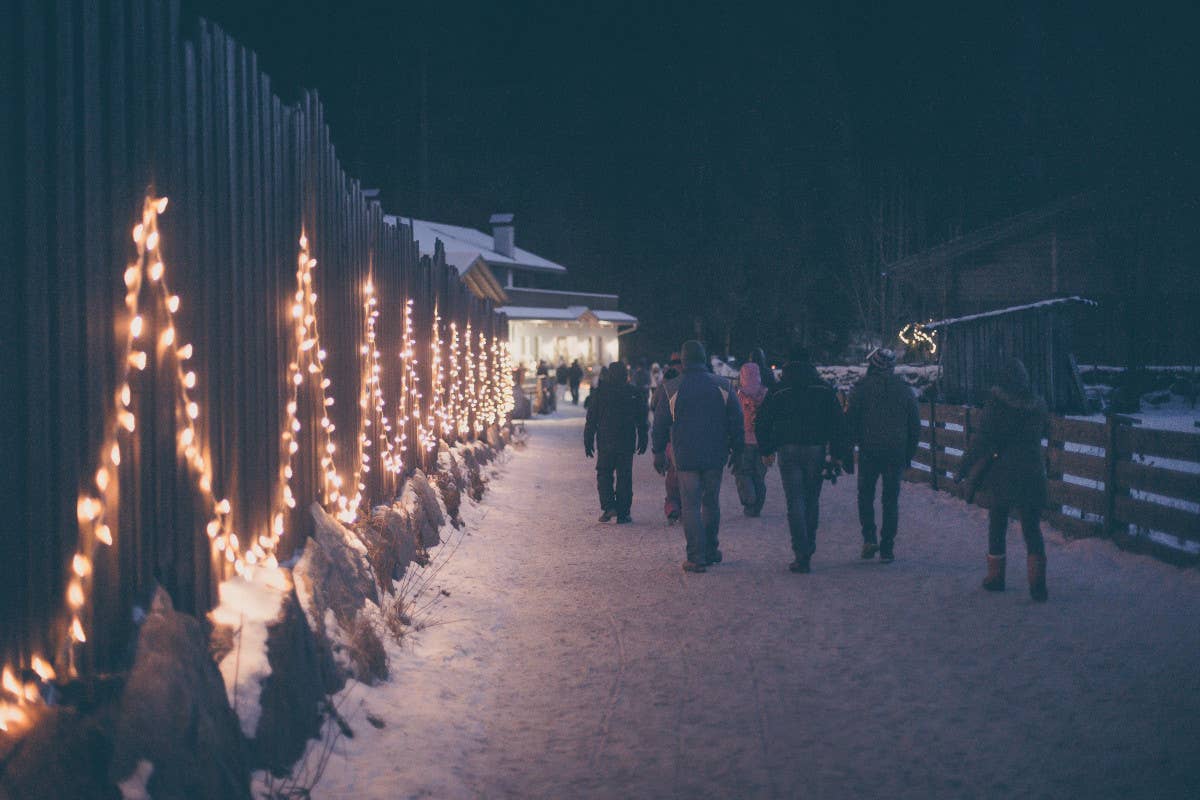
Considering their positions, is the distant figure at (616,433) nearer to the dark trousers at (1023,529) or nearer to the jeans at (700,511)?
the jeans at (700,511)

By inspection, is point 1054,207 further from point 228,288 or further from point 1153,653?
point 228,288

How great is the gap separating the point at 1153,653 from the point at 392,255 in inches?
311

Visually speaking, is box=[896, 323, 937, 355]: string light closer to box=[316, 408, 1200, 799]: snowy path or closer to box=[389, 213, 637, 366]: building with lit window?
box=[316, 408, 1200, 799]: snowy path

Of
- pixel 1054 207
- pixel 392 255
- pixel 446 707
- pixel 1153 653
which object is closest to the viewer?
pixel 446 707

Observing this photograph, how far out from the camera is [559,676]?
6.23 meters

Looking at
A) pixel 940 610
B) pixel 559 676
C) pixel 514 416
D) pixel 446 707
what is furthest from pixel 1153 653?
pixel 514 416

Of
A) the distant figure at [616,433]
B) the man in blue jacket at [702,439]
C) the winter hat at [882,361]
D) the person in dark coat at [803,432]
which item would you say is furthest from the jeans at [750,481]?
the winter hat at [882,361]

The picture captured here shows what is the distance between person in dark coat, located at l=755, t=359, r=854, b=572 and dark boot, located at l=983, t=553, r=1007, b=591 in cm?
162

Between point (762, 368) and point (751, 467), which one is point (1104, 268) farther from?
point (751, 467)

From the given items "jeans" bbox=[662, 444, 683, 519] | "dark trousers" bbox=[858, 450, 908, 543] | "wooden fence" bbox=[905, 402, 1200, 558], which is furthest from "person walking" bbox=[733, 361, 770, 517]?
"wooden fence" bbox=[905, 402, 1200, 558]

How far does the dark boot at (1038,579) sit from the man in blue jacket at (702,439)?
8.94 ft

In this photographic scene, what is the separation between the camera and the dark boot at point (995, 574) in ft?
26.2

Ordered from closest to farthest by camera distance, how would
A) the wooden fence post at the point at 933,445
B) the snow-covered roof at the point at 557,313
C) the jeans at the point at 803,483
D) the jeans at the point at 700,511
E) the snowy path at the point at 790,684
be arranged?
1. the snowy path at the point at 790,684
2. the jeans at the point at 803,483
3. the jeans at the point at 700,511
4. the wooden fence post at the point at 933,445
5. the snow-covered roof at the point at 557,313

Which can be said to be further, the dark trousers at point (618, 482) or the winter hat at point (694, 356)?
the dark trousers at point (618, 482)
